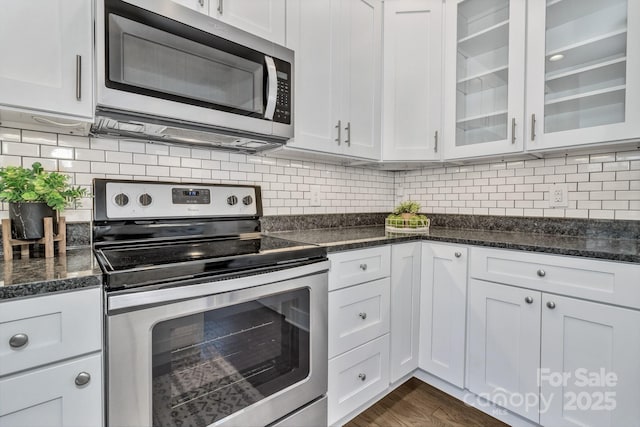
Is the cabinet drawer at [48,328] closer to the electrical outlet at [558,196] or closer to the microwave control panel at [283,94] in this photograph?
the microwave control panel at [283,94]

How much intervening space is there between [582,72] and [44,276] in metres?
2.41

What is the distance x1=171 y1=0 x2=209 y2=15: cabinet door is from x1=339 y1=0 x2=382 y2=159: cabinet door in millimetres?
804

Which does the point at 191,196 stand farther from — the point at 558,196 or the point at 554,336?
the point at 558,196

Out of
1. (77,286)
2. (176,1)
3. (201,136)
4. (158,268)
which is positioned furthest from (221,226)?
(176,1)

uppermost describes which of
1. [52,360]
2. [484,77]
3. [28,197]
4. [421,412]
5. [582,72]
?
[484,77]

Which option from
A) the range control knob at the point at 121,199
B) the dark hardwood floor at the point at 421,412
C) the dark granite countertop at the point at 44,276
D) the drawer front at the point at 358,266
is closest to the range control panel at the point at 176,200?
the range control knob at the point at 121,199

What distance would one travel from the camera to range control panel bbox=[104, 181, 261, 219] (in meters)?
1.31

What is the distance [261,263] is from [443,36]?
1.92 meters

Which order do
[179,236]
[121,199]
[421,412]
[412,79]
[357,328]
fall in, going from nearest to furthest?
[121,199]
[179,236]
[357,328]
[421,412]
[412,79]

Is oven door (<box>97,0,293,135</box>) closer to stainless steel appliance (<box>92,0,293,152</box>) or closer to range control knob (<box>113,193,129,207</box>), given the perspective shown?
stainless steel appliance (<box>92,0,293,152</box>)

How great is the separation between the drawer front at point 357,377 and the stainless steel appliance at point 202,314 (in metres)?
0.08

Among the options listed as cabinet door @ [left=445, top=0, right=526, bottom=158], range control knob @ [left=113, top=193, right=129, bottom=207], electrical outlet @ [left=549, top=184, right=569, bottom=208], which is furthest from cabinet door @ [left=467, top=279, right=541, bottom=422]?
range control knob @ [left=113, top=193, right=129, bottom=207]

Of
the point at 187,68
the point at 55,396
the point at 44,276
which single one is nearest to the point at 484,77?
the point at 187,68

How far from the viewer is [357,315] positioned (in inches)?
60.3
